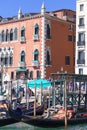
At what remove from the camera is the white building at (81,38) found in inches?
1389

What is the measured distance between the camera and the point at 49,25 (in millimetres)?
35375

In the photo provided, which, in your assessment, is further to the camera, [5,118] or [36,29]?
[36,29]

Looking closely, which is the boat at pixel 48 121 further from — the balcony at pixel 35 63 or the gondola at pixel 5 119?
the balcony at pixel 35 63

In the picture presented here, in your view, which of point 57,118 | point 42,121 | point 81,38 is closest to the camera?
point 42,121

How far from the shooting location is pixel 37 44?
35.3 m

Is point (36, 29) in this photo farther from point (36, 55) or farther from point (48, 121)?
point (48, 121)

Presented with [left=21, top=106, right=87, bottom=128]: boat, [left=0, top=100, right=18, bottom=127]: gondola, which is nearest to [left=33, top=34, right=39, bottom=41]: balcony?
[left=0, top=100, right=18, bottom=127]: gondola

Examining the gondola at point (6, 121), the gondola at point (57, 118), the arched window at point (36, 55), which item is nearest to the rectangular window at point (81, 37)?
the arched window at point (36, 55)

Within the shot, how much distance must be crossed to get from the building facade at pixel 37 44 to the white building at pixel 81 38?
142 centimetres

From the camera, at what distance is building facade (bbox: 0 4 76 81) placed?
34969 millimetres

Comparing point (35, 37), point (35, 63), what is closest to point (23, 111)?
point (35, 63)

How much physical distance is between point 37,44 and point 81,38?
3946 mm

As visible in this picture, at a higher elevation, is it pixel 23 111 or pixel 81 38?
pixel 81 38

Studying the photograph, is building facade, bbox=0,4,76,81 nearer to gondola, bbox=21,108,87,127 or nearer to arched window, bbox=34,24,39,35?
arched window, bbox=34,24,39,35
